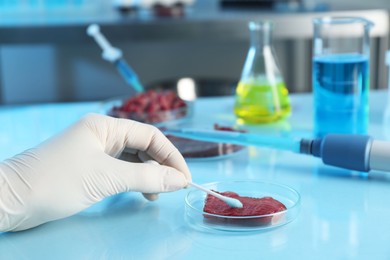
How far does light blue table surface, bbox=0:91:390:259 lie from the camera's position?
597mm

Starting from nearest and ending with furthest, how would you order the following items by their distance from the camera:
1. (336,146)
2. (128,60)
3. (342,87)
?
(336,146) < (342,87) < (128,60)

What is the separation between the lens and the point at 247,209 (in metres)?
0.66

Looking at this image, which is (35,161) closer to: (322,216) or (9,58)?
(322,216)

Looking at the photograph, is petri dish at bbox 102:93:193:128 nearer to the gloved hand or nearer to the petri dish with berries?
the petri dish with berries

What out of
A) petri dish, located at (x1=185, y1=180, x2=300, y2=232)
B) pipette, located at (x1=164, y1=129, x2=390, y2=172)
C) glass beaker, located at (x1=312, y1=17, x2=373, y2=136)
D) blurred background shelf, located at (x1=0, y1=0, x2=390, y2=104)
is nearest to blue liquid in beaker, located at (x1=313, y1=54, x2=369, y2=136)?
glass beaker, located at (x1=312, y1=17, x2=373, y2=136)

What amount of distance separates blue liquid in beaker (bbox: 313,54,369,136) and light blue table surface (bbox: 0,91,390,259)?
92 millimetres

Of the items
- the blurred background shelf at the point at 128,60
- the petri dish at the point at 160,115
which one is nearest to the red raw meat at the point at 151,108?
the petri dish at the point at 160,115

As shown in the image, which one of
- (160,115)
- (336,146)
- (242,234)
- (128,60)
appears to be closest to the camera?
(242,234)

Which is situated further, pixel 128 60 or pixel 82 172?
pixel 128 60

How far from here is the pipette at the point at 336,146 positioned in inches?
30.9

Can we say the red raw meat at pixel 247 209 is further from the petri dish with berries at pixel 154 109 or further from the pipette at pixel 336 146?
the petri dish with berries at pixel 154 109

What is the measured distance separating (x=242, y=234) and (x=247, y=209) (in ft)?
0.11

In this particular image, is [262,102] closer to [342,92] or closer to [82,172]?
[342,92]

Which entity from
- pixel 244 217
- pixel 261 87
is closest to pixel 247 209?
pixel 244 217
